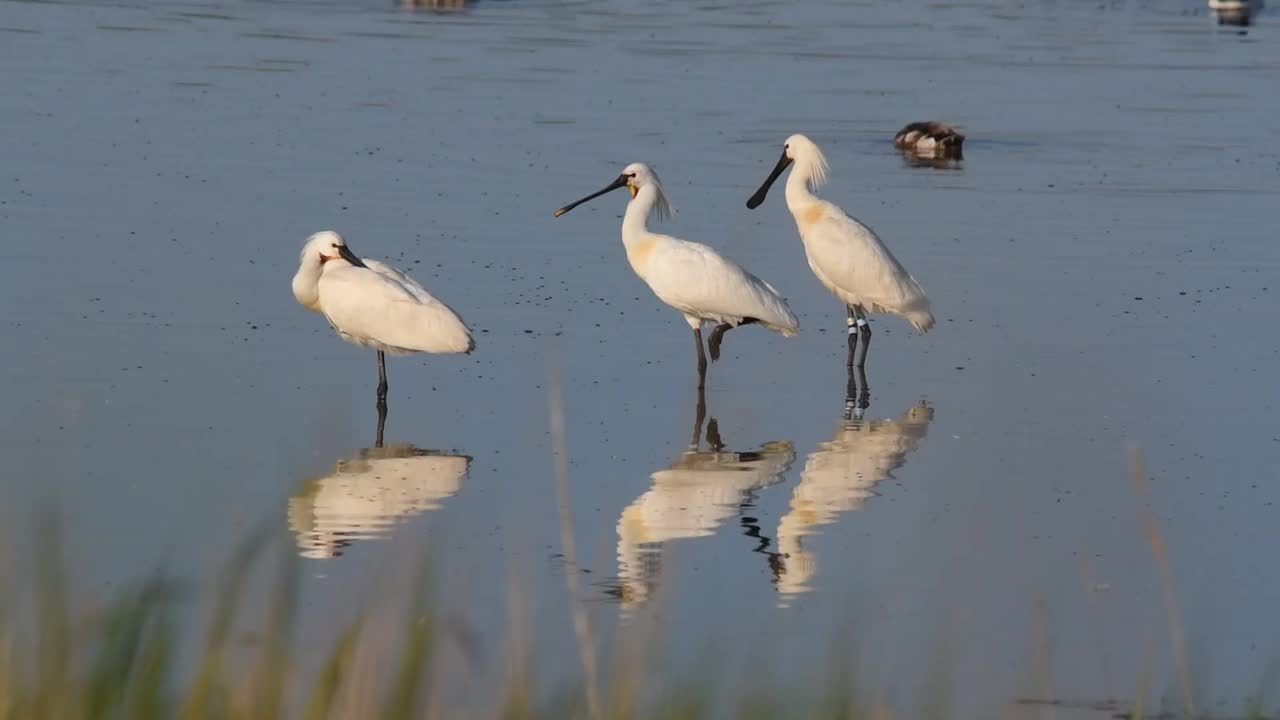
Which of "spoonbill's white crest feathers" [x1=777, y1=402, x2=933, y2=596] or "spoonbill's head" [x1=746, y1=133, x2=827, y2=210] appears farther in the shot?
"spoonbill's head" [x1=746, y1=133, x2=827, y2=210]

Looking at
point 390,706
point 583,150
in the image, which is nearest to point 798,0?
point 583,150

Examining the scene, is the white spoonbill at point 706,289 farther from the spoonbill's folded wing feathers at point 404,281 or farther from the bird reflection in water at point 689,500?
the spoonbill's folded wing feathers at point 404,281

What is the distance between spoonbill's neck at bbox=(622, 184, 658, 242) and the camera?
39.0 feet

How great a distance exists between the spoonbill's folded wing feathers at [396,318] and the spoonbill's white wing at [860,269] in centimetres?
249

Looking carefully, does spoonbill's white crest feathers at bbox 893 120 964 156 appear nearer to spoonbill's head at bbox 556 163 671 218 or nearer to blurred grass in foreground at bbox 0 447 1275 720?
spoonbill's head at bbox 556 163 671 218

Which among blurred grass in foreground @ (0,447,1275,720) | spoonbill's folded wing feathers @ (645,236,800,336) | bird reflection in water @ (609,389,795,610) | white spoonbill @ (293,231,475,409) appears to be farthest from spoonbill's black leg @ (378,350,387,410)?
blurred grass in foreground @ (0,447,1275,720)

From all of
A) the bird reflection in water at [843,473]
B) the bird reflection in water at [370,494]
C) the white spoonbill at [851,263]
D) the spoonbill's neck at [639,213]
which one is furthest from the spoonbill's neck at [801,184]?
the bird reflection in water at [370,494]

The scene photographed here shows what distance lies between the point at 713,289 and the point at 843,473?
7.50ft

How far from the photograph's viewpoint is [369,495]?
8.41 m

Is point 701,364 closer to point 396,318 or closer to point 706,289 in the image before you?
point 706,289

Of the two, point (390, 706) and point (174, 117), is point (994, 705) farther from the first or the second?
point (174, 117)

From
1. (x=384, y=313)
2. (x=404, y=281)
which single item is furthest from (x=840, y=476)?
(x=404, y=281)

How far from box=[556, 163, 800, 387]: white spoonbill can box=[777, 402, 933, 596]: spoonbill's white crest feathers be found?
1.10 meters

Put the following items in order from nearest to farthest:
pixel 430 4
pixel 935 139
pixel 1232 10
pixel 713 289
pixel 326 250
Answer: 1. pixel 326 250
2. pixel 713 289
3. pixel 935 139
4. pixel 430 4
5. pixel 1232 10
